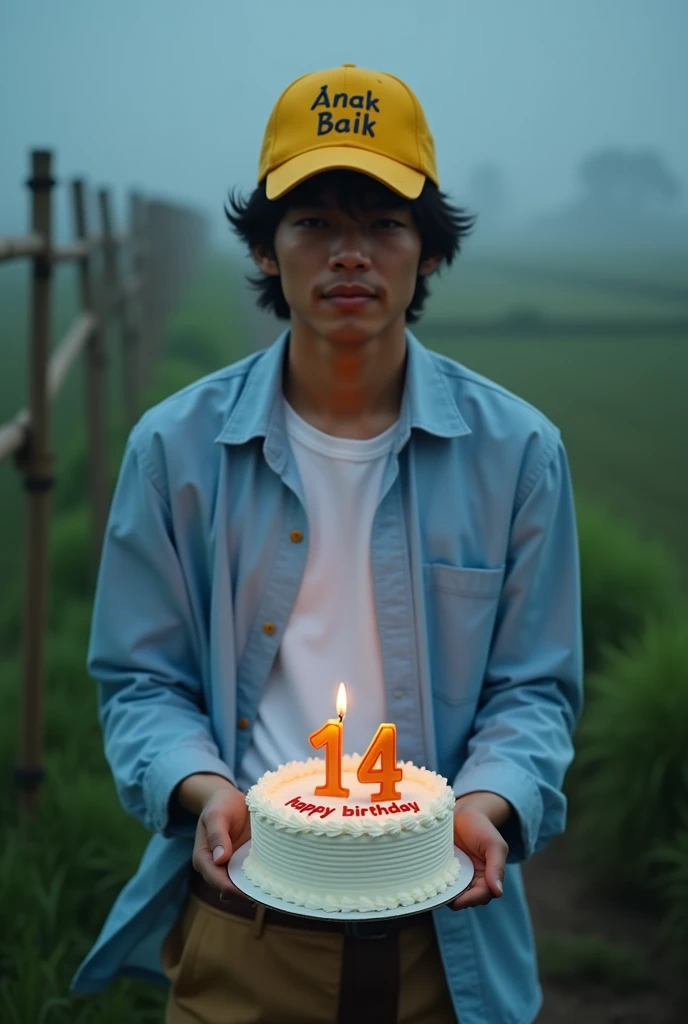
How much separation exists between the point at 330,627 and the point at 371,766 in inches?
12.9

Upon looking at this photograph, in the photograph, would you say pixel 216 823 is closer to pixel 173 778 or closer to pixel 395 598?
pixel 173 778

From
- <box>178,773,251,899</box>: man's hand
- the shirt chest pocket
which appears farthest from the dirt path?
<box>178,773,251,899</box>: man's hand

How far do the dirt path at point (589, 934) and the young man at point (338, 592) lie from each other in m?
1.06

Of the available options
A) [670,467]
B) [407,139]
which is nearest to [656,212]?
[670,467]

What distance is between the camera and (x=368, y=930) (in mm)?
1561

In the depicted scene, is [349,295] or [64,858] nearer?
[349,295]

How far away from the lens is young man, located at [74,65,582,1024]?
5.35 feet

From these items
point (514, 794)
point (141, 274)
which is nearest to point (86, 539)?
point (141, 274)

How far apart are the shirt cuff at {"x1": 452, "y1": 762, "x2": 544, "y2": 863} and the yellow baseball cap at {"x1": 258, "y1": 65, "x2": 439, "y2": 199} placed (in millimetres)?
722

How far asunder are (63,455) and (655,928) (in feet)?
13.3

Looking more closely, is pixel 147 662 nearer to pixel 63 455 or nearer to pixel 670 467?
pixel 670 467

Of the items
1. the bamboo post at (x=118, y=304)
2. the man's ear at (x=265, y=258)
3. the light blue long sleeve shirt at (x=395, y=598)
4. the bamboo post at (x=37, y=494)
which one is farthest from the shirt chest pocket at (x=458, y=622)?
the bamboo post at (x=118, y=304)

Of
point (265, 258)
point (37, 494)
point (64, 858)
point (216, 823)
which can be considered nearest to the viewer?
point (216, 823)

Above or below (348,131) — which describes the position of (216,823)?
below
